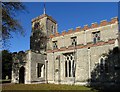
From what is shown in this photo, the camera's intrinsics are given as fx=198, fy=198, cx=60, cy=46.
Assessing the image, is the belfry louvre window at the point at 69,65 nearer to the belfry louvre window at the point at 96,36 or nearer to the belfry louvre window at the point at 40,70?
the belfry louvre window at the point at 96,36

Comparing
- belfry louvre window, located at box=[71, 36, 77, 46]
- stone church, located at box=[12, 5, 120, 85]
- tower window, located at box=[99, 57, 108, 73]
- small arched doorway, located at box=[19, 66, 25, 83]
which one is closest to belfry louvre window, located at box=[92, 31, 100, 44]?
stone church, located at box=[12, 5, 120, 85]

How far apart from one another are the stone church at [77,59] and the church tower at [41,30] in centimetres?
131

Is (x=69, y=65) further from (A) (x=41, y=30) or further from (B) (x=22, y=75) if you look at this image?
(A) (x=41, y=30)

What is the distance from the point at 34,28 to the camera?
40438 millimetres

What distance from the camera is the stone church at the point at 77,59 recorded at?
26.4 meters

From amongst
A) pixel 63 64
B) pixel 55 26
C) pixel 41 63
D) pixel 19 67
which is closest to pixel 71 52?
pixel 63 64

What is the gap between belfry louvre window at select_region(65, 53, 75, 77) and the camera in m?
30.5

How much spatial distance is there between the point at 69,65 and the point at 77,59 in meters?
2.03

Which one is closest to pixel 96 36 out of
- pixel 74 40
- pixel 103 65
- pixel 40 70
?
pixel 74 40

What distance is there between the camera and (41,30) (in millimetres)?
39000

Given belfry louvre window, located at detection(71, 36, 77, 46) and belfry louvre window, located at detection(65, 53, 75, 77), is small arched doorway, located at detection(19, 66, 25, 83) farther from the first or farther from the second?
belfry louvre window, located at detection(71, 36, 77, 46)

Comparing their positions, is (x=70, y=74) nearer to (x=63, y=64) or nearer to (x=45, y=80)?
(x=63, y=64)

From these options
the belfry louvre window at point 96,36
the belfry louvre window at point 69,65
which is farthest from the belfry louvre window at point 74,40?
the belfry louvre window at point 96,36

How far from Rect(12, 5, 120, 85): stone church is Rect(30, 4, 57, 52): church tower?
1308 millimetres
